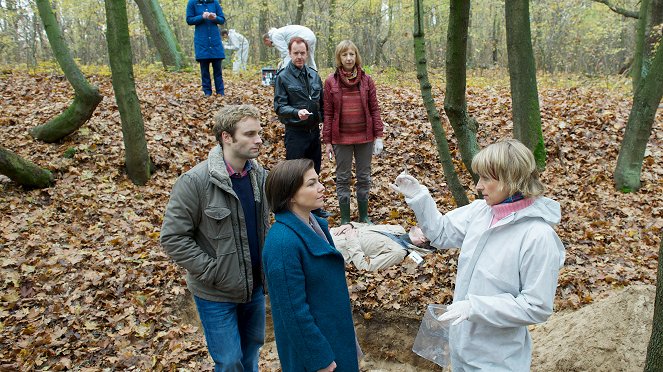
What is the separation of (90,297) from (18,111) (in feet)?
18.0

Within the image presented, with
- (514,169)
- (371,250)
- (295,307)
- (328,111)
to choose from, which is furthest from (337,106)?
(295,307)

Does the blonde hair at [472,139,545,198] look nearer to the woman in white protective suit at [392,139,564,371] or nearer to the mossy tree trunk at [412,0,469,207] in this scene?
the woman in white protective suit at [392,139,564,371]

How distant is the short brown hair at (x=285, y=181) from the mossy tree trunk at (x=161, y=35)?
11.8 metres

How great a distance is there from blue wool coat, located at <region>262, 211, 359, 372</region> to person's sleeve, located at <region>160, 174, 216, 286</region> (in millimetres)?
767

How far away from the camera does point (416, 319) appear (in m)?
5.04

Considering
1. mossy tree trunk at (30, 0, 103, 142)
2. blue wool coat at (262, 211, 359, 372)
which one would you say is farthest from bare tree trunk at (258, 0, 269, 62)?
blue wool coat at (262, 211, 359, 372)

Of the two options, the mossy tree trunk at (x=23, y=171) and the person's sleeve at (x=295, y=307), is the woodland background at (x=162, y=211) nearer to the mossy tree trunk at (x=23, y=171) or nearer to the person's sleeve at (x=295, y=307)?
the mossy tree trunk at (x=23, y=171)

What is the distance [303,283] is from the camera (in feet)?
7.52

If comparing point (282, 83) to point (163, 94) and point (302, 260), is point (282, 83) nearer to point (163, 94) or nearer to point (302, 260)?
point (302, 260)

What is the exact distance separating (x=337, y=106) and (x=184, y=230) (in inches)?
123

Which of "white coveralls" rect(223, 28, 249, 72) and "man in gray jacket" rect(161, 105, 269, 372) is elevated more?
"white coveralls" rect(223, 28, 249, 72)

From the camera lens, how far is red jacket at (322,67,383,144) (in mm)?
5625

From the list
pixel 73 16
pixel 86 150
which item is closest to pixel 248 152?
pixel 86 150

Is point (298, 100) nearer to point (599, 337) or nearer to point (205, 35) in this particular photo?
point (599, 337)
